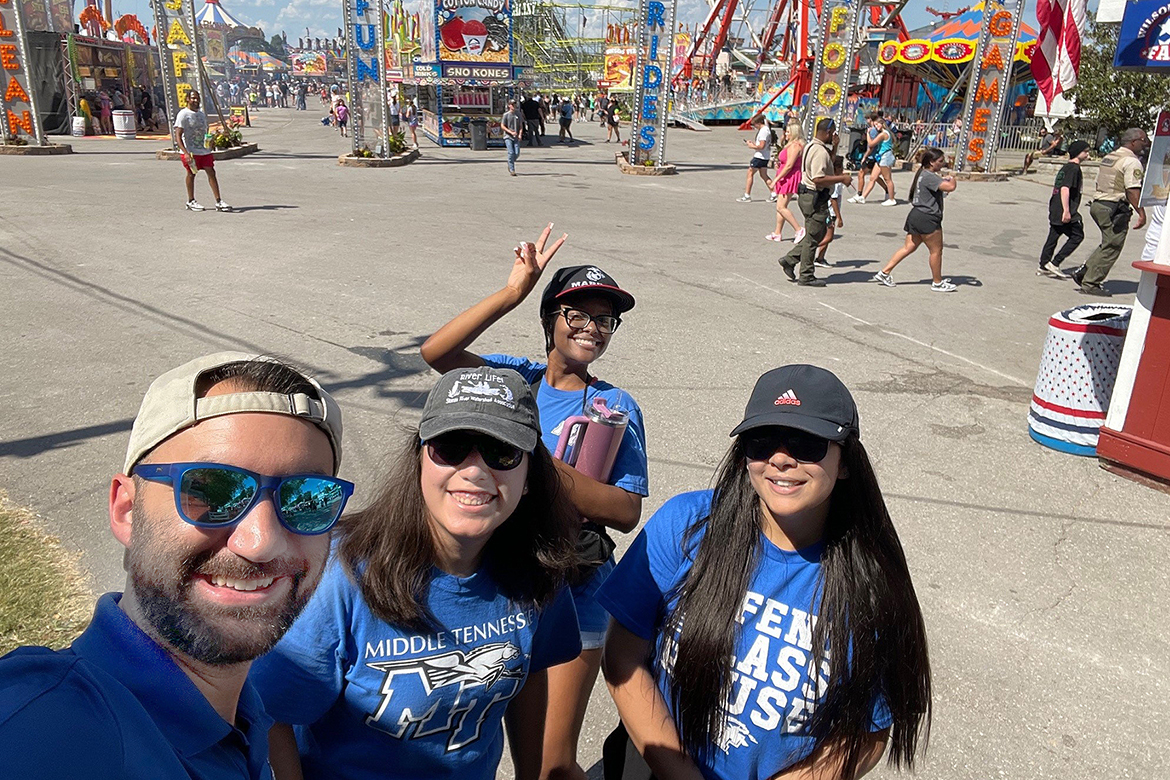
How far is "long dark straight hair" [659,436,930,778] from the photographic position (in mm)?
1926

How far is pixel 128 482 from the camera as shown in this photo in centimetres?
125

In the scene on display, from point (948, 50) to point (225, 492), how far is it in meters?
35.3

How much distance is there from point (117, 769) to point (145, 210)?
46.9 ft

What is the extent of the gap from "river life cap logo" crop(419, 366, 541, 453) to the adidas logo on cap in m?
0.60

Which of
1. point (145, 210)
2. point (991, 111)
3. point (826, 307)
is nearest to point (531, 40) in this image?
point (991, 111)

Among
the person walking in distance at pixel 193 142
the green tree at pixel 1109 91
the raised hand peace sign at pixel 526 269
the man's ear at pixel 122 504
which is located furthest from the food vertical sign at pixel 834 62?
the man's ear at pixel 122 504

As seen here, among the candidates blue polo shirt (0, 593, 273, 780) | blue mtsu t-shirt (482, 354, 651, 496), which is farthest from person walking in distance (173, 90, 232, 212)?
blue polo shirt (0, 593, 273, 780)

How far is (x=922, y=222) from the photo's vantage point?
31.3 feet

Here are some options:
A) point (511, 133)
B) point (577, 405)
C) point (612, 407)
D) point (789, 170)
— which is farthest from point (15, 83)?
point (612, 407)

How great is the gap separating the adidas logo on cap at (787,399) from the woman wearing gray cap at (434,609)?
607 mm

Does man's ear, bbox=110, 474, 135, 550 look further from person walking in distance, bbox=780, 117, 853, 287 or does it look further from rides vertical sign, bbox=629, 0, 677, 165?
rides vertical sign, bbox=629, 0, 677, 165

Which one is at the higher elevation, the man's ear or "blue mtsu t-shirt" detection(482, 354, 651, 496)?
the man's ear

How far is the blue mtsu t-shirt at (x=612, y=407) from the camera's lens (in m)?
2.57

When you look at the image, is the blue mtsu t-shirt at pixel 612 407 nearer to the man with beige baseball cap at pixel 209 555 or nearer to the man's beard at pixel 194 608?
the man with beige baseball cap at pixel 209 555
